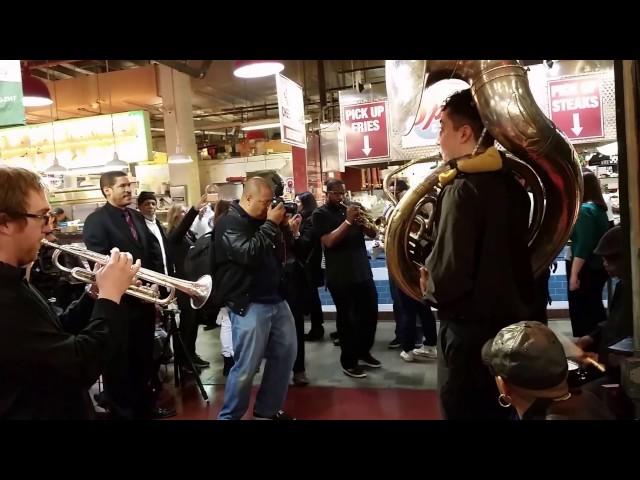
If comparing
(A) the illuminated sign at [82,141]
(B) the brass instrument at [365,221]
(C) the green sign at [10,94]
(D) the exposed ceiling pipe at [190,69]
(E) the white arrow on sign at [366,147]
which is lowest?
(B) the brass instrument at [365,221]

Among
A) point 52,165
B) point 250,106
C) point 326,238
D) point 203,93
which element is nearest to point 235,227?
point 326,238

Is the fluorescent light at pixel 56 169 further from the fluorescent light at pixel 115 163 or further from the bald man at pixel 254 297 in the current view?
the bald man at pixel 254 297

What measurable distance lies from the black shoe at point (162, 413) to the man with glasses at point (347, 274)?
4.72ft

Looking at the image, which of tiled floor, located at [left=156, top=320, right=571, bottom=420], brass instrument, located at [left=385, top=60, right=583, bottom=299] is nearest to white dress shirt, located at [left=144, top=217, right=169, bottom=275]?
tiled floor, located at [left=156, top=320, right=571, bottom=420]

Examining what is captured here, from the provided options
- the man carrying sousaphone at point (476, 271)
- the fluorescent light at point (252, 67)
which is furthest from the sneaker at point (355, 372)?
the fluorescent light at point (252, 67)

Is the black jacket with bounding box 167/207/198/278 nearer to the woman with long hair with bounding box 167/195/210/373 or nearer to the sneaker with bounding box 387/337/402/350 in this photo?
the woman with long hair with bounding box 167/195/210/373

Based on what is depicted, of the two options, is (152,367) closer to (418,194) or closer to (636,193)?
(418,194)

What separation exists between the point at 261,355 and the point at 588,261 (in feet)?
8.87

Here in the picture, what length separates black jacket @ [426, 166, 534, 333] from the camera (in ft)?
5.75

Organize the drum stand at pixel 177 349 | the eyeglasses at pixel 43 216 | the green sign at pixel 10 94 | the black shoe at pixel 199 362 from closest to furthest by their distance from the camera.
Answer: the eyeglasses at pixel 43 216 → the green sign at pixel 10 94 → the drum stand at pixel 177 349 → the black shoe at pixel 199 362

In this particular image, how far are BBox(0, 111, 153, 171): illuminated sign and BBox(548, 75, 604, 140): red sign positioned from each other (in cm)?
588

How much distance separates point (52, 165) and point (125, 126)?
1493 millimetres

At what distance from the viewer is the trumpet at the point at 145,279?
224cm

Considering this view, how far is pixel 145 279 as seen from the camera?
2562mm
